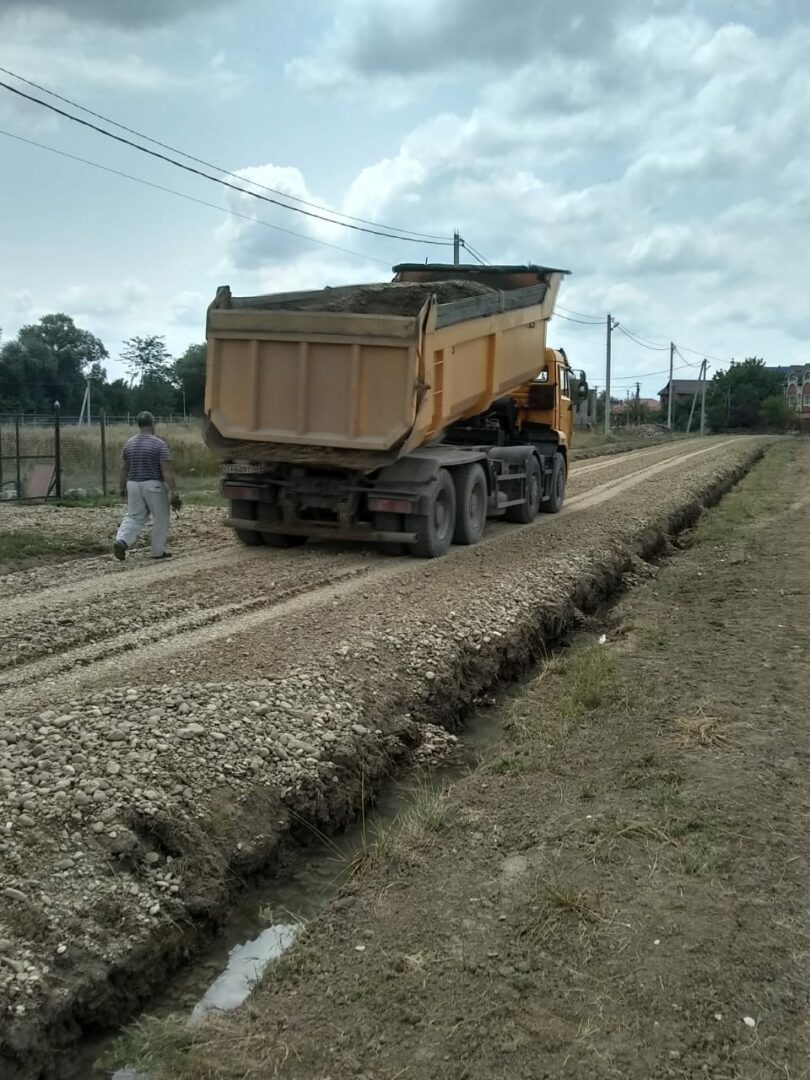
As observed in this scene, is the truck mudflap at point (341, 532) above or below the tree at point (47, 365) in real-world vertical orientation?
below

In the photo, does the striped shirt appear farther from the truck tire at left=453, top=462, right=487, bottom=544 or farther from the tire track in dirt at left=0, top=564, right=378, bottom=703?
the truck tire at left=453, top=462, right=487, bottom=544

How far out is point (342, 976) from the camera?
3.62 meters

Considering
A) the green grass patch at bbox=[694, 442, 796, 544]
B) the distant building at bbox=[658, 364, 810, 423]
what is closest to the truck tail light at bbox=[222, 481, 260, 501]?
the green grass patch at bbox=[694, 442, 796, 544]

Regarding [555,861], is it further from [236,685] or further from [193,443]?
[193,443]

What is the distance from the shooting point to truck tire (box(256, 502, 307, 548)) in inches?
449

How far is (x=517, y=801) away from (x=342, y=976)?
1.67 metres

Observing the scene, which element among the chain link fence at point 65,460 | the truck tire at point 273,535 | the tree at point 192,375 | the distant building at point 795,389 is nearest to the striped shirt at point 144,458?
the truck tire at point 273,535

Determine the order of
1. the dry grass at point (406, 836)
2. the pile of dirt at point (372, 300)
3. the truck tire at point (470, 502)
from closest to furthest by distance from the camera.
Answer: the dry grass at point (406, 836)
the pile of dirt at point (372, 300)
the truck tire at point (470, 502)

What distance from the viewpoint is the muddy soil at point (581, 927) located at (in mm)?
3117

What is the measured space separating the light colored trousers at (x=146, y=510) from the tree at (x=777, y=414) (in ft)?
270

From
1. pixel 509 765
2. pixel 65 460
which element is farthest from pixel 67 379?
pixel 509 765

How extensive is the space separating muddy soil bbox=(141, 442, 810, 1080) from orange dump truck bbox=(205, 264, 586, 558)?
4.76 metres

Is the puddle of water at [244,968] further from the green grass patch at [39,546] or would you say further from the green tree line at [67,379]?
the green tree line at [67,379]

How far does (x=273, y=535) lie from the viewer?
464 inches
